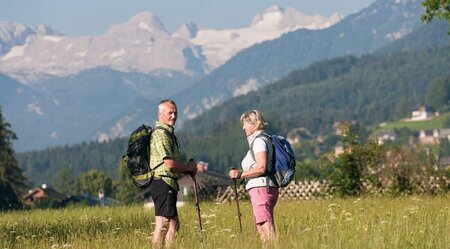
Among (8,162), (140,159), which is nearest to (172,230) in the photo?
(140,159)

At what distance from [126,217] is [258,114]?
9213 mm

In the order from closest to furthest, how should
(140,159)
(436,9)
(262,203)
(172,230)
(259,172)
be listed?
(259,172) → (262,203) → (140,159) → (172,230) → (436,9)

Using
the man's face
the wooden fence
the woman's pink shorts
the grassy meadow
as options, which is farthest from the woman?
the wooden fence

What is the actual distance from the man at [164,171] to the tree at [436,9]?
14.8 m

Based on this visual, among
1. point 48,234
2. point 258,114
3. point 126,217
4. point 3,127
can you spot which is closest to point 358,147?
point 126,217

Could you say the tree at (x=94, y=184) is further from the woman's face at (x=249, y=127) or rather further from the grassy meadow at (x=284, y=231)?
the woman's face at (x=249, y=127)

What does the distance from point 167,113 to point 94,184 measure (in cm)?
18311

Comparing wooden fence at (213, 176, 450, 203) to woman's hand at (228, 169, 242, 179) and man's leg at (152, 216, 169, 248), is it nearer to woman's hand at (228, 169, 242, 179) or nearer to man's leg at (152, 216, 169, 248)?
man's leg at (152, 216, 169, 248)

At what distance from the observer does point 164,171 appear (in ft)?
38.7

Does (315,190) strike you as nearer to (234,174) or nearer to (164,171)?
(164,171)

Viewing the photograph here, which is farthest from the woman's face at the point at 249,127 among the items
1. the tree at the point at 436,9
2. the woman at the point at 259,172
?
the tree at the point at 436,9

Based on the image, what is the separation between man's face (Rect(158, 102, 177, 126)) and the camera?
11.8 metres

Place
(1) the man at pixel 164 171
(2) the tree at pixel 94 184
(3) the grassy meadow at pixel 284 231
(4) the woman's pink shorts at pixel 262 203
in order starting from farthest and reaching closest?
(2) the tree at pixel 94 184 < (1) the man at pixel 164 171 < (4) the woman's pink shorts at pixel 262 203 < (3) the grassy meadow at pixel 284 231

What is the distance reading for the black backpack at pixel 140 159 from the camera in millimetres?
11734
